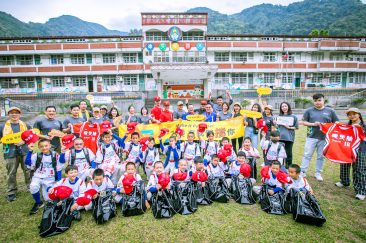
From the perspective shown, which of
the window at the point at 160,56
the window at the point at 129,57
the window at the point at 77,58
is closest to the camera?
the window at the point at 160,56

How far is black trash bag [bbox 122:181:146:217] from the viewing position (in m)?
4.17

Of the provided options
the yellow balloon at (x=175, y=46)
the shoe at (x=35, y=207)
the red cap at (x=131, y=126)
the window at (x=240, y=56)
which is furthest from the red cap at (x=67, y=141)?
the window at (x=240, y=56)

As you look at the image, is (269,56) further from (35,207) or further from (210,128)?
(35,207)

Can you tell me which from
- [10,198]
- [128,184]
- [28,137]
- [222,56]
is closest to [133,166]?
[128,184]

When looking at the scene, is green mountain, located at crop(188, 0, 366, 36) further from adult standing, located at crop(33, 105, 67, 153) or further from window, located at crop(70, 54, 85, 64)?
adult standing, located at crop(33, 105, 67, 153)

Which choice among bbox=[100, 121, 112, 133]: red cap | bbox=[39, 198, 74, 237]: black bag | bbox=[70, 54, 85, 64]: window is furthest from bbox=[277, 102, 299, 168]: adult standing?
bbox=[70, 54, 85, 64]: window

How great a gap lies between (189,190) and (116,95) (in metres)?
24.9

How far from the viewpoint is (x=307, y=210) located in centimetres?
382

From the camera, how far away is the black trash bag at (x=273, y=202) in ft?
13.8

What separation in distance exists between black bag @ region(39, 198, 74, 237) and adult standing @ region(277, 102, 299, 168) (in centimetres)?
557

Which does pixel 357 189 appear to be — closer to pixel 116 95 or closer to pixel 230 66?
pixel 116 95

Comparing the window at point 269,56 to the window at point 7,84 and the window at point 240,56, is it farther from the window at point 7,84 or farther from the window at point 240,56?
the window at point 7,84

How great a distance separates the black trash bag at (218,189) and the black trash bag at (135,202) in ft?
5.24

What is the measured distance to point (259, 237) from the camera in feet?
11.6
